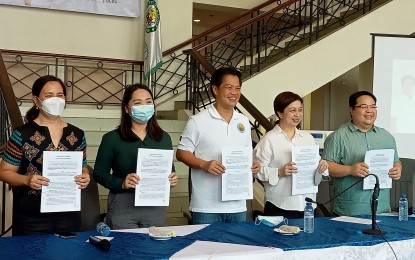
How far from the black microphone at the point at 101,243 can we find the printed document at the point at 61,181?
1.26ft

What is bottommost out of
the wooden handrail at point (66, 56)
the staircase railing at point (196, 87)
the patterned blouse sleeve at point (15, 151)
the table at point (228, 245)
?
the table at point (228, 245)

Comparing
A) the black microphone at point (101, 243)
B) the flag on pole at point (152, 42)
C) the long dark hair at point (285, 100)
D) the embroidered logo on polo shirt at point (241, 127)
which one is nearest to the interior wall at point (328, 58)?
the flag on pole at point (152, 42)

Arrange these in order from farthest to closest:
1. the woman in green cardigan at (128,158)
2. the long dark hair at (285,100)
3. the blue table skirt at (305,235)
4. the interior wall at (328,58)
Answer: the interior wall at (328,58) < the long dark hair at (285,100) < the woman in green cardigan at (128,158) < the blue table skirt at (305,235)

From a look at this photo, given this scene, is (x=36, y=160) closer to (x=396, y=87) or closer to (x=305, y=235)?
(x=305, y=235)

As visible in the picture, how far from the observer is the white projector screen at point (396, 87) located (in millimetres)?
6461

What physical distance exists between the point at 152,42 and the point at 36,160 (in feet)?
14.8

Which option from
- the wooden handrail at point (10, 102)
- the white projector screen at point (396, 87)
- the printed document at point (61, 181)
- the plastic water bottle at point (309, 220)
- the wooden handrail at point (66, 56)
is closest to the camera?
the printed document at point (61, 181)

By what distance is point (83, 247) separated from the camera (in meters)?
2.17

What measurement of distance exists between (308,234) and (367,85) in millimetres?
5527

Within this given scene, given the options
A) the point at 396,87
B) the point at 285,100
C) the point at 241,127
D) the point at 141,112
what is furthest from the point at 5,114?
the point at 396,87

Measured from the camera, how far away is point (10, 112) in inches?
142

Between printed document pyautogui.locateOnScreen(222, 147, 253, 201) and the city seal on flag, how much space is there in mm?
4332

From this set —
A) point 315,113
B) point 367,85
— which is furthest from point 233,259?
point 315,113

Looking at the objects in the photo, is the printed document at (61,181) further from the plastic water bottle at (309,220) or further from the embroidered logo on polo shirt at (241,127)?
the plastic water bottle at (309,220)
